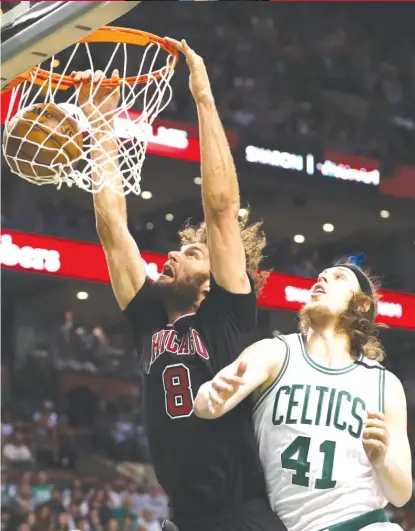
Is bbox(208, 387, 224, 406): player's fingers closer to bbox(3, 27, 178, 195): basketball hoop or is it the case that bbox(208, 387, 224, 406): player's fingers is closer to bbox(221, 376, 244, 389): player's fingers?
bbox(221, 376, 244, 389): player's fingers

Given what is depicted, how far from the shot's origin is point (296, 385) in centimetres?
377

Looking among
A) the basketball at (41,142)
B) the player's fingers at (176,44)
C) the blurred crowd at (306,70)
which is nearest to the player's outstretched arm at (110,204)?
the basketball at (41,142)

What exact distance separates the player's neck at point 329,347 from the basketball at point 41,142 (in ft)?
3.47

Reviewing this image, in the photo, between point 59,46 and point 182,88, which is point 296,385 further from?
point 182,88

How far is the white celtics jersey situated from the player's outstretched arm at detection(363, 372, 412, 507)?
0.04 m

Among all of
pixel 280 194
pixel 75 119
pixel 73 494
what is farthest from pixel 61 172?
pixel 280 194

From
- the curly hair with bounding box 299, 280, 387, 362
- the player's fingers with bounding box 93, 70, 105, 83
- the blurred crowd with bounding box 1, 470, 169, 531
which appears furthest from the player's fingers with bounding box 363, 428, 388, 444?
the blurred crowd with bounding box 1, 470, 169, 531

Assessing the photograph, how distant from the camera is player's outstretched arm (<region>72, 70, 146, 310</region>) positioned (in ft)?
13.9

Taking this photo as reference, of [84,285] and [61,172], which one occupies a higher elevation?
[84,285]

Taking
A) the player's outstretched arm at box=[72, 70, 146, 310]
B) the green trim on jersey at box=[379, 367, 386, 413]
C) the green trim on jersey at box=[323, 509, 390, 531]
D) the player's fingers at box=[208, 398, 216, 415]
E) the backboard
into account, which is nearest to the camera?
the backboard

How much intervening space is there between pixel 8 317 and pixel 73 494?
3.42m

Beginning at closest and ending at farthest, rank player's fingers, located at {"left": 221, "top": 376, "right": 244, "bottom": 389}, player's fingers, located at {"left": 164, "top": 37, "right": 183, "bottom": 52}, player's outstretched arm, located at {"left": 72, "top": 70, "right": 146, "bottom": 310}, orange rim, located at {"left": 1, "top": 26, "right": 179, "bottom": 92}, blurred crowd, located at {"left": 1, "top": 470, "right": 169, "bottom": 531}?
player's fingers, located at {"left": 221, "top": 376, "right": 244, "bottom": 389}, player's fingers, located at {"left": 164, "top": 37, "right": 183, "bottom": 52}, orange rim, located at {"left": 1, "top": 26, "right": 179, "bottom": 92}, player's outstretched arm, located at {"left": 72, "top": 70, "right": 146, "bottom": 310}, blurred crowd, located at {"left": 1, "top": 470, "right": 169, "bottom": 531}

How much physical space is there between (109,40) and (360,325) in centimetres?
131

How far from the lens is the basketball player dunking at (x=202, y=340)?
3770mm
